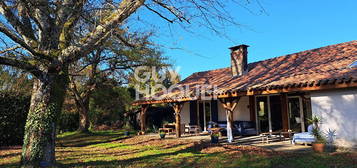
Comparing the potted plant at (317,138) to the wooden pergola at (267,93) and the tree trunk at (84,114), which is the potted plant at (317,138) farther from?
the tree trunk at (84,114)

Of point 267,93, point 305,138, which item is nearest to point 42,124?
point 267,93

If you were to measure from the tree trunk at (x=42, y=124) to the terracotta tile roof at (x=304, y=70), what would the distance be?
6918 millimetres

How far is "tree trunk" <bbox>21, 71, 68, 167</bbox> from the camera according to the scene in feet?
21.3

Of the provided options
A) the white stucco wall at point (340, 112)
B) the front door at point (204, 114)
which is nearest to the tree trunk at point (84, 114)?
the front door at point (204, 114)

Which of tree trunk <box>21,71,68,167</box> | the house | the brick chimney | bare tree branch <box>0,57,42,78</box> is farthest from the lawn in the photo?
the brick chimney

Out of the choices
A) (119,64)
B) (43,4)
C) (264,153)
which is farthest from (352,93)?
(119,64)

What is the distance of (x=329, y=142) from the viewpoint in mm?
8602

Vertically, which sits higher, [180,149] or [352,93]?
[352,93]

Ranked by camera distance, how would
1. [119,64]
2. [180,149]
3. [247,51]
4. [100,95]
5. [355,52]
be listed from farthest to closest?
[100,95] → [119,64] → [247,51] → [355,52] → [180,149]

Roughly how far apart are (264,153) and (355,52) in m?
6.50

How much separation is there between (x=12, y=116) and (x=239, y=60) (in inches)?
488

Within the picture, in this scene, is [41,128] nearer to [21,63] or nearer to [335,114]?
[21,63]

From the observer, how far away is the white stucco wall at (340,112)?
26.7 feet

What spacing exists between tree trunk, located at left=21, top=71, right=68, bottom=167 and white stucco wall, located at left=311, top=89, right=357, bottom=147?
858 centimetres
